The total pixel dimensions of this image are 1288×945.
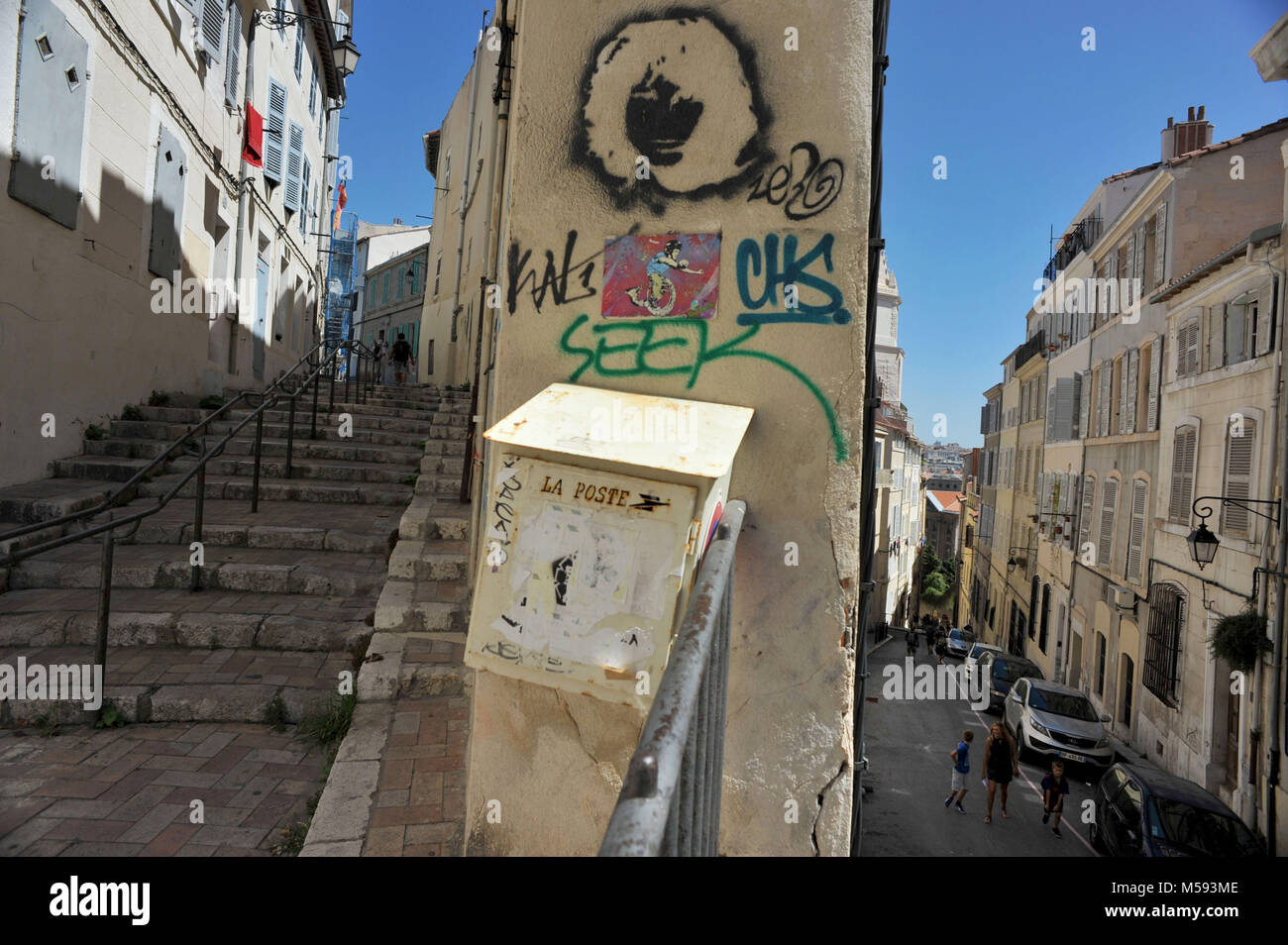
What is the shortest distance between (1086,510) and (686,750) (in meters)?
22.2

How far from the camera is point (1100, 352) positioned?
2072cm

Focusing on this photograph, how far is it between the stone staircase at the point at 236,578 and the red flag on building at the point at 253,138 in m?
7.28

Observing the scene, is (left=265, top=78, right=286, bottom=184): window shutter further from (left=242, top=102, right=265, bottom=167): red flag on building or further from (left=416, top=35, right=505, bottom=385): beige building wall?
(left=416, top=35, right=505, bottom=385): beige building wall

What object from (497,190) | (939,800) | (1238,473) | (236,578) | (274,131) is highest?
(274,131)

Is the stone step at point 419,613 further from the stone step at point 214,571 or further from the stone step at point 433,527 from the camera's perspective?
the stone step at point 433,527

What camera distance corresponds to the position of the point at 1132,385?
57.6 ft

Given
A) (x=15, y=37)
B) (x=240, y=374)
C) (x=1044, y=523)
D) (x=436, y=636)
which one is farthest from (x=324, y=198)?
(x=1044, y=523)

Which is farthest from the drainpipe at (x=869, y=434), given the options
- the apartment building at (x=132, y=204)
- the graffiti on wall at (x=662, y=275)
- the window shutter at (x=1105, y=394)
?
the window shutter at (x=1105, y=394)

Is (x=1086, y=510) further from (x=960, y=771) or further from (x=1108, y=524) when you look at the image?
(x=960, y=771)

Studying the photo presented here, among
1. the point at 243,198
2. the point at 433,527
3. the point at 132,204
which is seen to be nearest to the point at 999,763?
the point at 433,527

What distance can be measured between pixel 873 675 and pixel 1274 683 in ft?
54.5

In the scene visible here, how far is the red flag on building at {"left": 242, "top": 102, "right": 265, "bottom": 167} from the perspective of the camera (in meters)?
14.0

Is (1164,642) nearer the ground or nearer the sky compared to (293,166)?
nearer the ground
